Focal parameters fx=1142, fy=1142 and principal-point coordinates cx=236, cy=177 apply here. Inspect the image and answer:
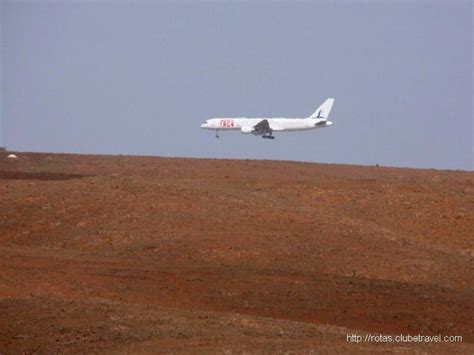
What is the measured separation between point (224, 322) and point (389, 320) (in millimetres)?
4582

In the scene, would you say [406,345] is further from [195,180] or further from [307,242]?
[195,180]

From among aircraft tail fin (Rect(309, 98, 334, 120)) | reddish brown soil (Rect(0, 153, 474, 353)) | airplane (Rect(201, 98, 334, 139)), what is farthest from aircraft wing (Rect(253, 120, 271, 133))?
reddish brown soil (Rect(0, 153, 474, 353))

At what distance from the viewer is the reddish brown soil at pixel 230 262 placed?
50.1ft

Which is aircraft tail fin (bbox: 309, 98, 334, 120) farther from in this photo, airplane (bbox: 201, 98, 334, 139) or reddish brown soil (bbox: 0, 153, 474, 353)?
reddish brown soil (bbox: 0, 153, 474, 353)

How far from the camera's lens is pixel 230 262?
21969 millimetres

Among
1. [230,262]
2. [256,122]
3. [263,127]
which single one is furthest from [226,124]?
[230,262]

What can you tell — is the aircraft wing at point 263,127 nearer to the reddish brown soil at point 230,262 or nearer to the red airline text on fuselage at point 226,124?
the red airline text on fuselage at point 226,124

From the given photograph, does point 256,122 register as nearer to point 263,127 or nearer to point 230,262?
point 263,127

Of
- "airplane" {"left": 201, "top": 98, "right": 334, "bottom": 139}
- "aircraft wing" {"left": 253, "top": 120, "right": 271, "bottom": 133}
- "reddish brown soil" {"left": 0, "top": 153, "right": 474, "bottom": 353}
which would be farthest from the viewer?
"airplane" {"left": 201, "top": 98, "right": 334, "bottom": 139}

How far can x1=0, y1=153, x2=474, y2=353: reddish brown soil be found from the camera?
50.1 feet

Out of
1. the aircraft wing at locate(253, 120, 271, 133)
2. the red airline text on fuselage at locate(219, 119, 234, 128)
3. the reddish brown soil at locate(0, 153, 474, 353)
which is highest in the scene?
the red airline text on fuselage at locate(219, 119, 234, 128)

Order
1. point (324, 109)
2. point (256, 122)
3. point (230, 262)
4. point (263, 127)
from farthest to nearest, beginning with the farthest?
point (324, 109) < point (256, 122) < point (263, 127) < point (230, 262)

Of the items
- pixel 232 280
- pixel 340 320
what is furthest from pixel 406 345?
pixel 232 280

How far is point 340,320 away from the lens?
19.4 meters
